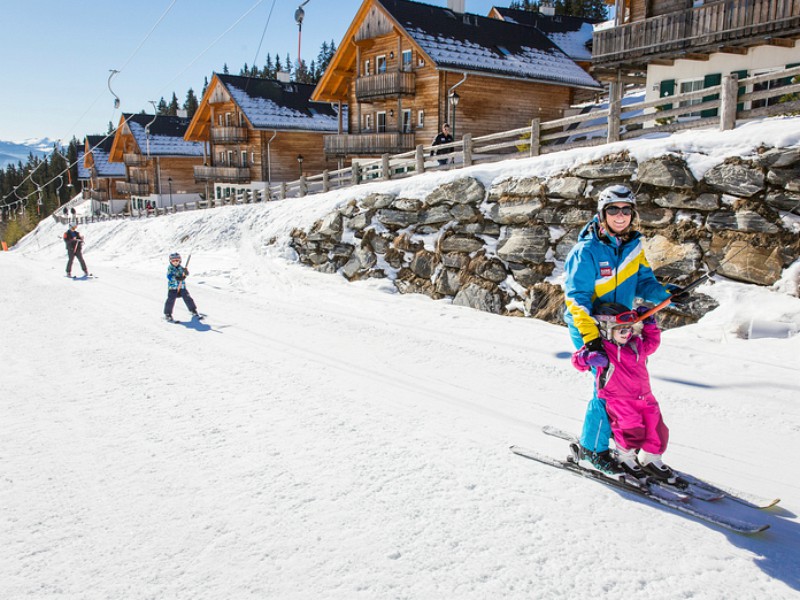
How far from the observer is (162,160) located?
166 ft

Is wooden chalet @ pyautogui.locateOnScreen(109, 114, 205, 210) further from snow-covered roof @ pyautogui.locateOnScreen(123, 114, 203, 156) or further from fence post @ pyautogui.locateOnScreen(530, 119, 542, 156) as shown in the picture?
fence post @ pyautogui.locateOnScreen(530, 119, 542, 156)

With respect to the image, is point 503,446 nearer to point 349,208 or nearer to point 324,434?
point 324,434

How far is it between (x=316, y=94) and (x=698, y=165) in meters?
25.3

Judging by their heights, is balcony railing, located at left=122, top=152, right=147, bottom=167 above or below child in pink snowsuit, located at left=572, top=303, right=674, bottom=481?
above

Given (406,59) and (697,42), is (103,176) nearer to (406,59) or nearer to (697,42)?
(406,59)

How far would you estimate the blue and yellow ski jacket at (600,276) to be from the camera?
378cm

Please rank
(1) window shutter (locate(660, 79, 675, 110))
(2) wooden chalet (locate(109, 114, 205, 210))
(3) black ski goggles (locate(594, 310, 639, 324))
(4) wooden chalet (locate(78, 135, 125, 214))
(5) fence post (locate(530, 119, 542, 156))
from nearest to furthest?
1. (3) black ski goggles (locate(594, 310, 639, 324))
2. (5) fence post (locate(530, 119, 542, 156))
3. (1) window shutter (locate(660, 79, 675, 110))
4. (2) wooden chalet (locate(109, 114, 205, 210))
5. (4) wooden chalet (locate(78, 135, 125, 214))

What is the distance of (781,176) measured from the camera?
783 cm

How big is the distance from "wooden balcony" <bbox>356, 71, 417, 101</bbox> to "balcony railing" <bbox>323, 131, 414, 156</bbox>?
1.81 m

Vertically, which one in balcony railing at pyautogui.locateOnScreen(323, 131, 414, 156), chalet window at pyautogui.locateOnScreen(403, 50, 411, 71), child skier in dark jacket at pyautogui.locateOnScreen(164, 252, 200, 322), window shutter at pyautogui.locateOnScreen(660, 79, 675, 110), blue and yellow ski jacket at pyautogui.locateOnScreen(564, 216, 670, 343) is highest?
chalet window at pyautogui.locateOnScreen(403, 50, 411, 71)

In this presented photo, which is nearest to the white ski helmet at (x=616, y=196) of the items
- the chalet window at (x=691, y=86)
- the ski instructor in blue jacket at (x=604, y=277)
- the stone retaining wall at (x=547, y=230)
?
the ski instructor in blue jacket at (x=604, y=277)

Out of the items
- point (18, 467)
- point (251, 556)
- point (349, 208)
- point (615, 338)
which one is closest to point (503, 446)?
point (615, 338)

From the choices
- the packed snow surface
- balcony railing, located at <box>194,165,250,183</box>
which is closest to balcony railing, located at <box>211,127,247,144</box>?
balcony railing, located at <box>194,165,250,183</box>

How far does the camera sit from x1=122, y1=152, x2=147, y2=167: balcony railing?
50.0 m
